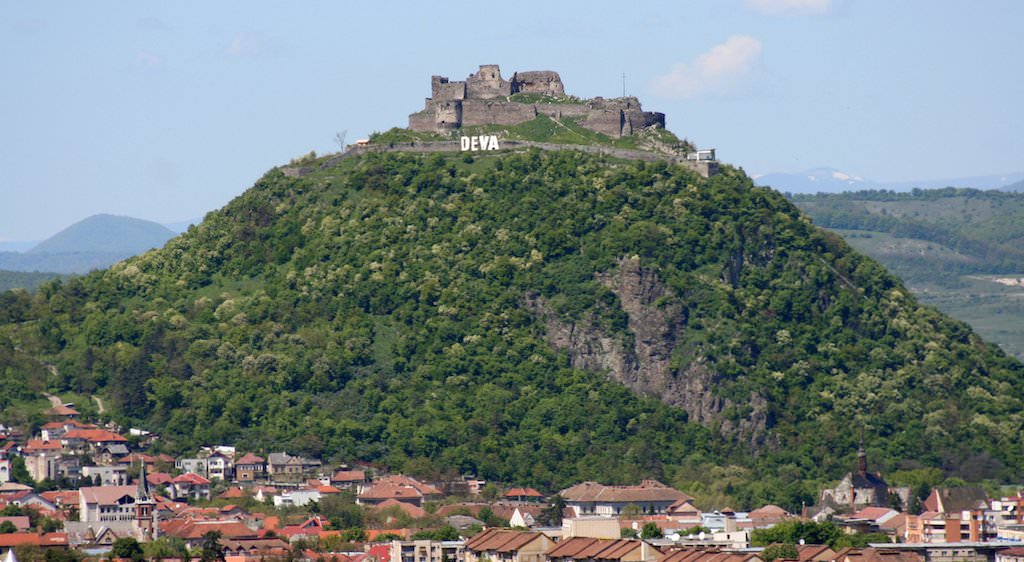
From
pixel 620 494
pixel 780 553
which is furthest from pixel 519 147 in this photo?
pixel 780 553

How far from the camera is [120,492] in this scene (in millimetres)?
124438

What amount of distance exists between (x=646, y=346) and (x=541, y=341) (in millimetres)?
6014

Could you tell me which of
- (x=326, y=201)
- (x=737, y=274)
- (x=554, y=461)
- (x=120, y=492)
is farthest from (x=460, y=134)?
(x=120, y=492)

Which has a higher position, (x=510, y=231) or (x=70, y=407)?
(x=510, y=231)

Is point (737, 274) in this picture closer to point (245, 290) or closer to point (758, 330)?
point (758, 330)

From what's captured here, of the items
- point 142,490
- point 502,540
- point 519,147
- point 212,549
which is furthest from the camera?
point 519,147

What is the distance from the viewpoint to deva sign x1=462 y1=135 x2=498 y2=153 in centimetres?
15862

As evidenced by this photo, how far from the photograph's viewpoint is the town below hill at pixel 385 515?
107 metres

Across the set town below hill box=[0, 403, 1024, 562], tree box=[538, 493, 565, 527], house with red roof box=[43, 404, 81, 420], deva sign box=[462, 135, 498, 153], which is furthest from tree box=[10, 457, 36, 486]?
deva sign box=[462, 135, 498, 153]

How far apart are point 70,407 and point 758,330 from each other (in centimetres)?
3874

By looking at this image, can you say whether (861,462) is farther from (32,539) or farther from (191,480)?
(32,539)

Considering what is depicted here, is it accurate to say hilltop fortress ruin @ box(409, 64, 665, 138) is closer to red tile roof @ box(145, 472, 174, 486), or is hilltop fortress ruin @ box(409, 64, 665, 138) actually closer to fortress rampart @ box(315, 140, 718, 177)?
fortress rampart @ box(315, 140, 718, 177)

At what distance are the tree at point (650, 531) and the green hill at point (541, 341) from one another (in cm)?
1505

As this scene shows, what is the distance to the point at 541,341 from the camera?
481 feet
